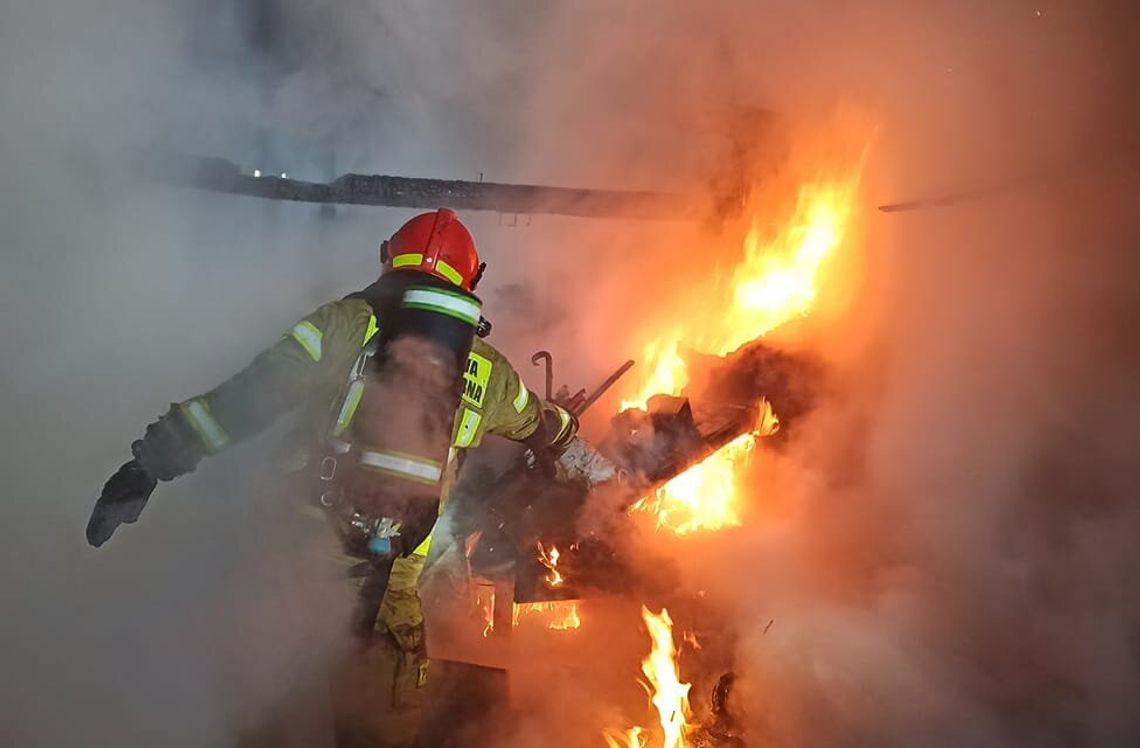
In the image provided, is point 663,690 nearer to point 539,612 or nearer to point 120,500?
point 539,612

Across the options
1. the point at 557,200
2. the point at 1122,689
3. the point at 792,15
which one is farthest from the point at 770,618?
the point at 792,15

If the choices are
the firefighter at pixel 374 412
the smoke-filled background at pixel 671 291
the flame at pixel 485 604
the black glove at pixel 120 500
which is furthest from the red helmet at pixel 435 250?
the flame at pixel 485 604

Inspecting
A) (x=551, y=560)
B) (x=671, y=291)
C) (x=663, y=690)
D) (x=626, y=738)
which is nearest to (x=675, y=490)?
(x=551, y=560)

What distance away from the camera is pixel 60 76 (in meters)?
3.97

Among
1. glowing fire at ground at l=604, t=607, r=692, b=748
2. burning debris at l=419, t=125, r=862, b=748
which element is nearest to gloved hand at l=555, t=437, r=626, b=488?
burning debris at l=419, t=125, r=862, b=748

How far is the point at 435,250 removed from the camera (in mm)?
2963

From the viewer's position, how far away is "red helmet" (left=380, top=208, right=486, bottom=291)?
2957 millimetres

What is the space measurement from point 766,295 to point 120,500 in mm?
3924

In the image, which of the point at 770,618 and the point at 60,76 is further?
the point at 770,618

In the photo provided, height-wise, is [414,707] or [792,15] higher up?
[792,15]

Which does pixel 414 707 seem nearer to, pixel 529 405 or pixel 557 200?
pixel 529 405

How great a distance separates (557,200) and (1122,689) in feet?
15.1

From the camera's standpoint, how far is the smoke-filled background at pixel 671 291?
4.01m

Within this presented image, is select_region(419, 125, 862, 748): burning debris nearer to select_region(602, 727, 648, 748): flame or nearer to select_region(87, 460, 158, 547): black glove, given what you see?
select_region(602, 727, 648, 748): flame
